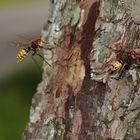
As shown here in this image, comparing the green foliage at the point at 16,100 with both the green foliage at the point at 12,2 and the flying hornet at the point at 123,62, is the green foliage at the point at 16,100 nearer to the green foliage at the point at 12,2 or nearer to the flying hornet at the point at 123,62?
the flying hornet at the point at 123,62

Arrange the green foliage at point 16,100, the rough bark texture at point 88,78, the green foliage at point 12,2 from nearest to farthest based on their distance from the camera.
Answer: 1. the rough bark texture at point 88,78
2. the green foliage at point 16,100
3. the green foliage at point 12,2

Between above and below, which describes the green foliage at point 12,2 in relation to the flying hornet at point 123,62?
above

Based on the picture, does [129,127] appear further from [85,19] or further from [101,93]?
[85,19]

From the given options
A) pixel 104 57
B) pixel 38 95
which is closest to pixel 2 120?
pixel 38 95

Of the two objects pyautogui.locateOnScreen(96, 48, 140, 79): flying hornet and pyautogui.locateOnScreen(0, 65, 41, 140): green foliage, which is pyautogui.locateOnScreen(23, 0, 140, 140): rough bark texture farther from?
pyautogui.locateOnScreen(0, 65, 41, 140): green foliage

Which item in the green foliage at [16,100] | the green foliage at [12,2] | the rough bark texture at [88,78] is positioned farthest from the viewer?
the green foliage at [12,2]

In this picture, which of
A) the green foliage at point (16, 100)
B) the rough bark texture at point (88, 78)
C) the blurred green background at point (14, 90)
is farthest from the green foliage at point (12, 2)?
the rough bark texture at point (88, 78)

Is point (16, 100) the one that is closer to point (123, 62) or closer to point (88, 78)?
point (88, 78)

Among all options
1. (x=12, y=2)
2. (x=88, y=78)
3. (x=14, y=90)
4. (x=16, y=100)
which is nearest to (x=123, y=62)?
(x=88, y=78)
